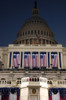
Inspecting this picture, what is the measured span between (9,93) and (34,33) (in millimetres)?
93034

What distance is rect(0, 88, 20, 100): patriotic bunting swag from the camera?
48828 millimetres

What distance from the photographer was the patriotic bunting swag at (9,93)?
4883 cm

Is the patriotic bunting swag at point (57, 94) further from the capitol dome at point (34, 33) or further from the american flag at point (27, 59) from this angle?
the capitol dome at point (34, 33)

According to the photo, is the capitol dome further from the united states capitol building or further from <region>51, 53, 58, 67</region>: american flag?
<region>51, 53, 58, 67</region>: american flag

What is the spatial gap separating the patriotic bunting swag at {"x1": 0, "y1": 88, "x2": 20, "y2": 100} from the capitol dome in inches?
3373

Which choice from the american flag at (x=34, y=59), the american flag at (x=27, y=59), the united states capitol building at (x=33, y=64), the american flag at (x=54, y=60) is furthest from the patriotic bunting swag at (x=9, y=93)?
the american flag at (x=54, y=60)

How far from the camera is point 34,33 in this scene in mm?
139750

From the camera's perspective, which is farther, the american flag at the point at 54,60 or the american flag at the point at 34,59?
the american flag at the point at 34,59

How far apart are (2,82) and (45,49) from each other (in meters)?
54.3

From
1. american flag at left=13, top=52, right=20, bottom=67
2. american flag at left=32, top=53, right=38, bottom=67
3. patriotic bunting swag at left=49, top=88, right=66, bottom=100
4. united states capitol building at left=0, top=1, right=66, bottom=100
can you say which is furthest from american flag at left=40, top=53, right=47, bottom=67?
patriotic bunting swag at left=49, top=88, right=66, bottom=100

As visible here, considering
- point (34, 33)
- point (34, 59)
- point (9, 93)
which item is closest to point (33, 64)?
point (34, 59)

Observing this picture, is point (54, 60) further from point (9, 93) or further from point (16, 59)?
point (9, 93)

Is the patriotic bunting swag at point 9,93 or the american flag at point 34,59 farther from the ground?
the american flag at point 34,59

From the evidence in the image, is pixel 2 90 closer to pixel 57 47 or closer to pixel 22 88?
pixel 22 88
